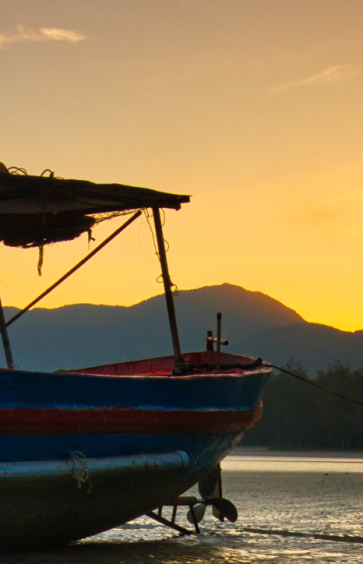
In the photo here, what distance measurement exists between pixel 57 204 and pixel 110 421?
8.71 ft

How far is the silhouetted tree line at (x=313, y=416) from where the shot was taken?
105 m

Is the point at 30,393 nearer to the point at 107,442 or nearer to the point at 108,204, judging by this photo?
the point at 107,442

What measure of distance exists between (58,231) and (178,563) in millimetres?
4506

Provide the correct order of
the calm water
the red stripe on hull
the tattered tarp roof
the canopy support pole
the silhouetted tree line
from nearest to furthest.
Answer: the red stripe on hull < the calm water < the tattered tarp roof < the canopy support pole < the silhouetted tree line

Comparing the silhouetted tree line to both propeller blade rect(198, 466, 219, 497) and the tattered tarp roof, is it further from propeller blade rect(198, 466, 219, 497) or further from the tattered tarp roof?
the tattered tarp roof

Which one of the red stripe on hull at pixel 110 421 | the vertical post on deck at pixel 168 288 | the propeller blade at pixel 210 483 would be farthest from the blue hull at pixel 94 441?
the propeller blade at pixel 210 483

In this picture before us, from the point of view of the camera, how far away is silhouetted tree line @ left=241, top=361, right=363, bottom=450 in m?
105

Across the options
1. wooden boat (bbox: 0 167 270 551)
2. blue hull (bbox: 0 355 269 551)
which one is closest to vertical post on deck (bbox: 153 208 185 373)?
wooden boat (bbox: 0 167 270 551)

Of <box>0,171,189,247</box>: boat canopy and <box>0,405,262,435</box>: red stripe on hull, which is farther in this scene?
<box>0,171,189,247</box>: boat canopy

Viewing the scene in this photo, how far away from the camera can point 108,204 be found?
33.5ft

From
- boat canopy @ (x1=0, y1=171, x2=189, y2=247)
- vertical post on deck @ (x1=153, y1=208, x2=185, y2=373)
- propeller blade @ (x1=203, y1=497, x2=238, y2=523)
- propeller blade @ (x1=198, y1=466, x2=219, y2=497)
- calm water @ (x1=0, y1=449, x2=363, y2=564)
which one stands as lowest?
calm water @ (x1=0, y1=449, x2=363, y2=564)

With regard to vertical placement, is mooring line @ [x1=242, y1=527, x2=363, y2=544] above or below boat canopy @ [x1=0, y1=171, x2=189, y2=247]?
below

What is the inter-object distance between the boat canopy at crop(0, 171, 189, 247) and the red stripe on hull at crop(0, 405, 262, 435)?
2.27 m

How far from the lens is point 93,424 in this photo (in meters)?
8.20
